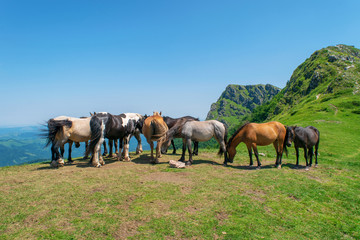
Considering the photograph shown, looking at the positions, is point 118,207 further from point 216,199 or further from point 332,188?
point 332,188

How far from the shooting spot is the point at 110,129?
37.8 ft

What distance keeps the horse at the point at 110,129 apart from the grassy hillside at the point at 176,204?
3.90 ft

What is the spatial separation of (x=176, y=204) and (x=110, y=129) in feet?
23.5

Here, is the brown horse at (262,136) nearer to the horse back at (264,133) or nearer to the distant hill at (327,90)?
the horse back at (264,133)

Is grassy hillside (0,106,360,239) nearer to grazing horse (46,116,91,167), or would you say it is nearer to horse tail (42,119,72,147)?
grazing horse (46,116,91,167)

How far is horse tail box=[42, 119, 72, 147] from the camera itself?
32.5 ft

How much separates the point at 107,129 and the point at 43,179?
4.02m

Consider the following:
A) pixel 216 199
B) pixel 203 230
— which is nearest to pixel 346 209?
pixel 216 199

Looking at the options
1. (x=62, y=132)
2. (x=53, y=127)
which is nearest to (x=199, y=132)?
(x=62, y=132)

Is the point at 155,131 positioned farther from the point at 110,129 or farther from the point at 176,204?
the point at 176,204

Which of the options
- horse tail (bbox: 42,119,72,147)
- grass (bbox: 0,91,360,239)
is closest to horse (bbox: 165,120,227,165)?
grass (bbox: 0,91,360,239)

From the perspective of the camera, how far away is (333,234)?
196 inches

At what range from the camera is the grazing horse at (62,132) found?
32.6 ft

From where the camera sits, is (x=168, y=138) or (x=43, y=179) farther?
(x=168, y=138)
